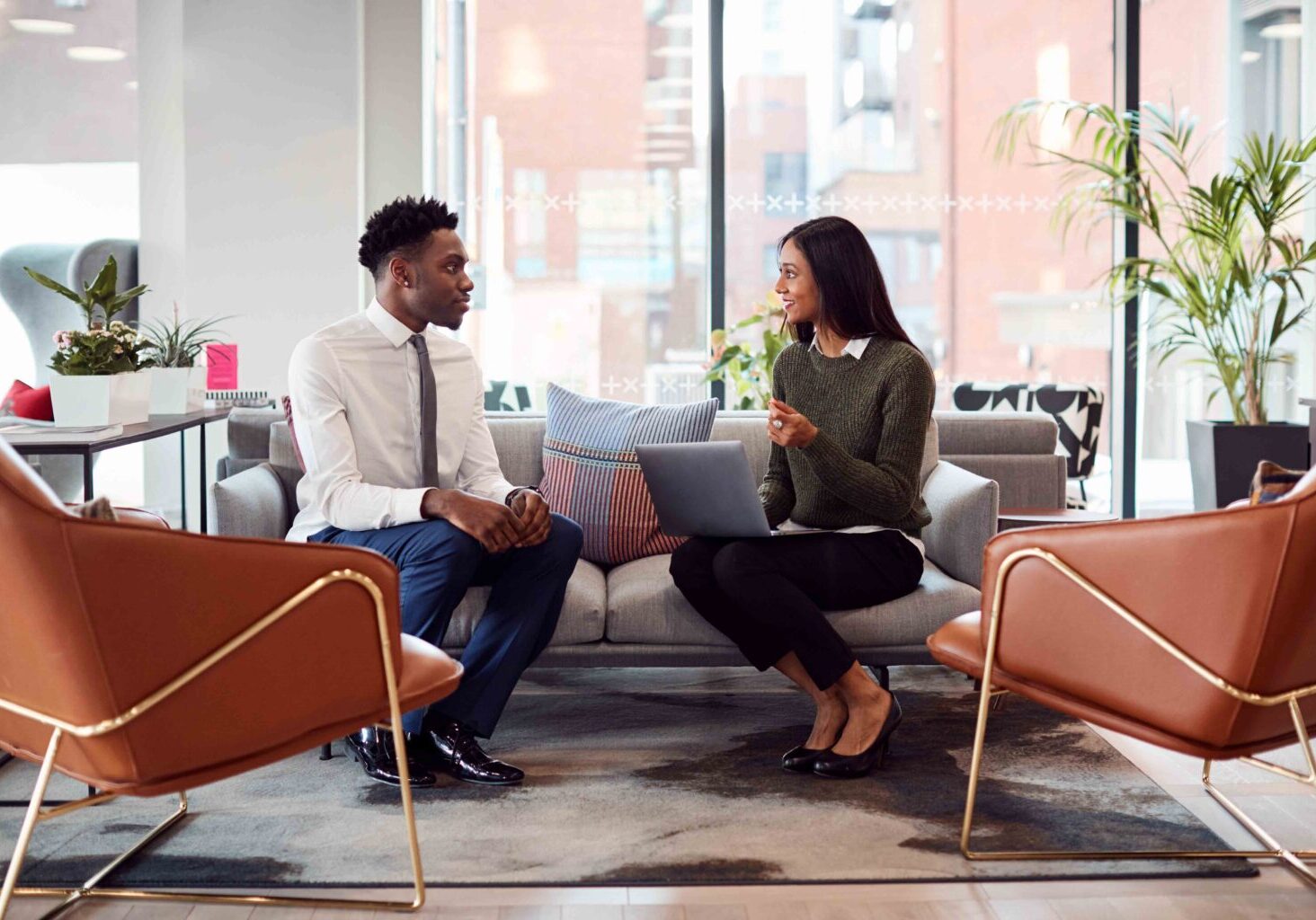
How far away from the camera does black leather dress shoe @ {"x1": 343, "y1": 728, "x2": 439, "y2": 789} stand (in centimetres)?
257

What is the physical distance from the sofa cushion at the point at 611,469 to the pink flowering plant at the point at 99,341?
1014 millimetres

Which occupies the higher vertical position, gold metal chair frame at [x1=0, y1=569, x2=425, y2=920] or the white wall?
the white wall

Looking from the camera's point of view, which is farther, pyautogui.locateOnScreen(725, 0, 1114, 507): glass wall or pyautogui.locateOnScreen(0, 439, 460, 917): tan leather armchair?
pyautogui.locateOnScreen(725, 0, 1114, 507): glass wall

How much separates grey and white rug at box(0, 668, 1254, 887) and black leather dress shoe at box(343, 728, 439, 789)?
1.3 inches

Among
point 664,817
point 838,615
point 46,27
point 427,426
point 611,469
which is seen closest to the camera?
point 664,817

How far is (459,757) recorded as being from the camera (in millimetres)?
2600

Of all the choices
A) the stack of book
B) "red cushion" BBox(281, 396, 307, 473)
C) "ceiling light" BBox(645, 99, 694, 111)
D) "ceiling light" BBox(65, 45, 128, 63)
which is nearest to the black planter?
"ceiling light" BBox(645, 99, 694, 111)

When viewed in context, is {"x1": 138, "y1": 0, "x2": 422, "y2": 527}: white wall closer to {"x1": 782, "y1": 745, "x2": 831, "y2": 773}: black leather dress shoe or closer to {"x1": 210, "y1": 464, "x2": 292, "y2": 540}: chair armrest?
{"x1": 210, "y1": 464, "x2": 292, "y2": 540}: chair armrest

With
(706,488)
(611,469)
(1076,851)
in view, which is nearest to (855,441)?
(706,488)

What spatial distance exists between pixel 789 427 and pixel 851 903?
96 centimetres

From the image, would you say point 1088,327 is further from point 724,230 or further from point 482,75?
point 482,75

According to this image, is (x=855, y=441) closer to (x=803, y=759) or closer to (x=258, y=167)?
(x=803, y=759)

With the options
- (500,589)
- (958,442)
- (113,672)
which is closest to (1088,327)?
(958,442)

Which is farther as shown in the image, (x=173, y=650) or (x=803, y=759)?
(x=803, y=759)
